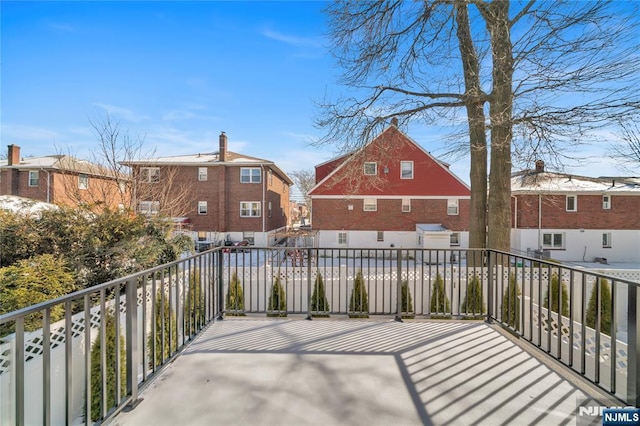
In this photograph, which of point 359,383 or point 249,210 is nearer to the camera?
point 359,383

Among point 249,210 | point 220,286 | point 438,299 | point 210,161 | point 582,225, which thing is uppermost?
point 210,161

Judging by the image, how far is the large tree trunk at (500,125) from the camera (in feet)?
16.7

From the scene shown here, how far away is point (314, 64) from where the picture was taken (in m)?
6.92

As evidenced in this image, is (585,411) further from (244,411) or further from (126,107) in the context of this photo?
(126,107)

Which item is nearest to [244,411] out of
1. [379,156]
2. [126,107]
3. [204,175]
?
[379,156]

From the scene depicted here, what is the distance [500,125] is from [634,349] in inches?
177

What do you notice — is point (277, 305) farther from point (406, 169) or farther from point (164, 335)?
point (406, 169)

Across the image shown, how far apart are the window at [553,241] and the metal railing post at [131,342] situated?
1974 centimetres

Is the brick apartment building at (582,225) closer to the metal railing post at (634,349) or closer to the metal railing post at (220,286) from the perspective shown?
the metal railing post at (634,349)

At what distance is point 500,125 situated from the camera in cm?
527

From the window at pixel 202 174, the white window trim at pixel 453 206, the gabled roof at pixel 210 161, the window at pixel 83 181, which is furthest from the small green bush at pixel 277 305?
the window at pixel 202 174

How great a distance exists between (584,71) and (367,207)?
13.0 meters

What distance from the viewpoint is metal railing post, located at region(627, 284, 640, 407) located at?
1.69 meters

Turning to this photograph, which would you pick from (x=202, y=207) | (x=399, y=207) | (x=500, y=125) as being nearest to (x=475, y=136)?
(x=500, y=125)
